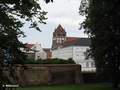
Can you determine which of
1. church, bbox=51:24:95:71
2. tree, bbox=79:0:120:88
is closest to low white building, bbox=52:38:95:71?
church, bbox=51:24:95:71

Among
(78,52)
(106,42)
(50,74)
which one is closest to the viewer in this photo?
(106,42)

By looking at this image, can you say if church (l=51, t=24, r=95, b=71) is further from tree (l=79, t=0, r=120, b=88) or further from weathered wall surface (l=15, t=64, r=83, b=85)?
tree (l=79, t=0, r=120, b=88)

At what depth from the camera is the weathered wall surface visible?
2978 centimetres

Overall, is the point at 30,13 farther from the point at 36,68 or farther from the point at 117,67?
the point at 36,68

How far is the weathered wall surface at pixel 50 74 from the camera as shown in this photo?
2978 cm

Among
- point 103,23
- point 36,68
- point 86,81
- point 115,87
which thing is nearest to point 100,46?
point 103,23

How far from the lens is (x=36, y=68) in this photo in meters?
30.4

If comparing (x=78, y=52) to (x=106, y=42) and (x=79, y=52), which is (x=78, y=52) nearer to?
(x=79, y=52)

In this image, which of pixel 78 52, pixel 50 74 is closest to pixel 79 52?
pixel 78 52

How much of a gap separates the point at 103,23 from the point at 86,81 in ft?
48.3

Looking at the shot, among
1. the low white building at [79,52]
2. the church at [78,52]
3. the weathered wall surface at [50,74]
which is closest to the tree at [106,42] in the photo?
the weathered wall surface at [50,74]

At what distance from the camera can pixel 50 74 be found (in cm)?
3102

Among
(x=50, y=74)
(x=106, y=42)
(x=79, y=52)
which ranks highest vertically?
(x=79, y=52)

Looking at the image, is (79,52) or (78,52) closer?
(79,52)
